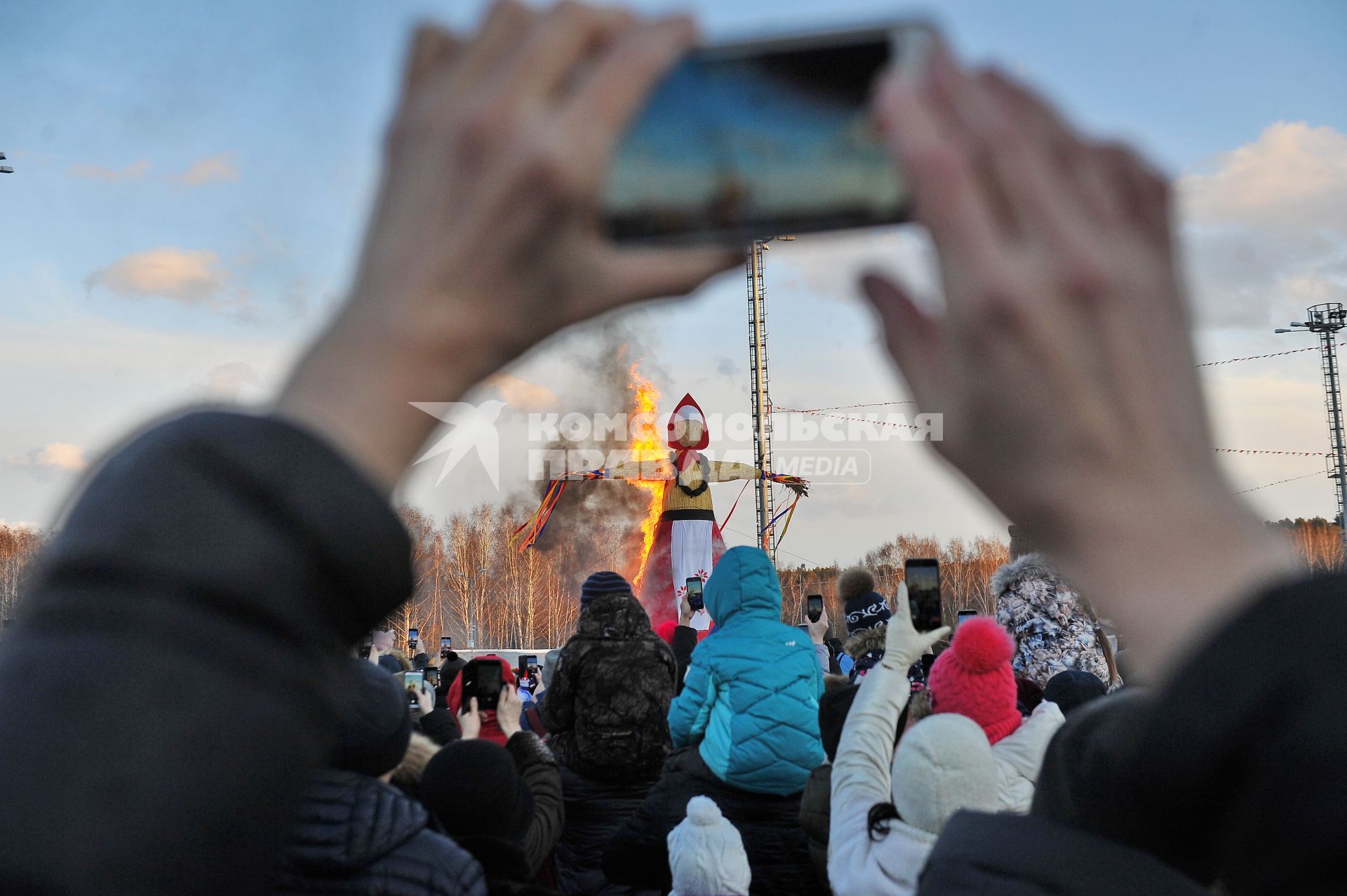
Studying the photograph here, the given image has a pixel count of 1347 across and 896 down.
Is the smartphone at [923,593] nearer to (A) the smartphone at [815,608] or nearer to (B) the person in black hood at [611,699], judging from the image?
(B) the person in black hood at [611,699]

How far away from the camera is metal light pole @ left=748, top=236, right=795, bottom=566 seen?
57.5 ft

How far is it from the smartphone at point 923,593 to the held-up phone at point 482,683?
1787mm

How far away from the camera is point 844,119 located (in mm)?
827

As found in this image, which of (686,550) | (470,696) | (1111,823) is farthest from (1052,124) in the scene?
(686,550)

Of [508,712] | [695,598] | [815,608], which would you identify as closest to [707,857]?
[508,712]

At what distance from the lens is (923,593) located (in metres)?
3.15

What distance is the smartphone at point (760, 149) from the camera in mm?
794

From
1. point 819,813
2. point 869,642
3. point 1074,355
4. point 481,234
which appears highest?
point 481,234

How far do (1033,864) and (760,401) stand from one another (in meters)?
17.1

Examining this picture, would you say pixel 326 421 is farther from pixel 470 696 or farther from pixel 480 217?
pixel 470 696

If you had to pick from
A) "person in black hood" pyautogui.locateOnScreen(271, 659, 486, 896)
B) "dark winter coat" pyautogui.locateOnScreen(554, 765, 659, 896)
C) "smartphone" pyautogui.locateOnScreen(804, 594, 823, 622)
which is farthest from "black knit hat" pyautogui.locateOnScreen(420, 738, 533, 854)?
"smartphone" pyautogui.locateOnScreen(804, 594, 823, 622)

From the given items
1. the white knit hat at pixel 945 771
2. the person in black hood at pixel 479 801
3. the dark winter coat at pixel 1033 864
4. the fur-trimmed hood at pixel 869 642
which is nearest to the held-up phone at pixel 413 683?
the fur-trimmed hood at pixel 869 642

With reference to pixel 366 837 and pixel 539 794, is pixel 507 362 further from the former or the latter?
pixel 539 794

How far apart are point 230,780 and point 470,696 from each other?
3.59 m
